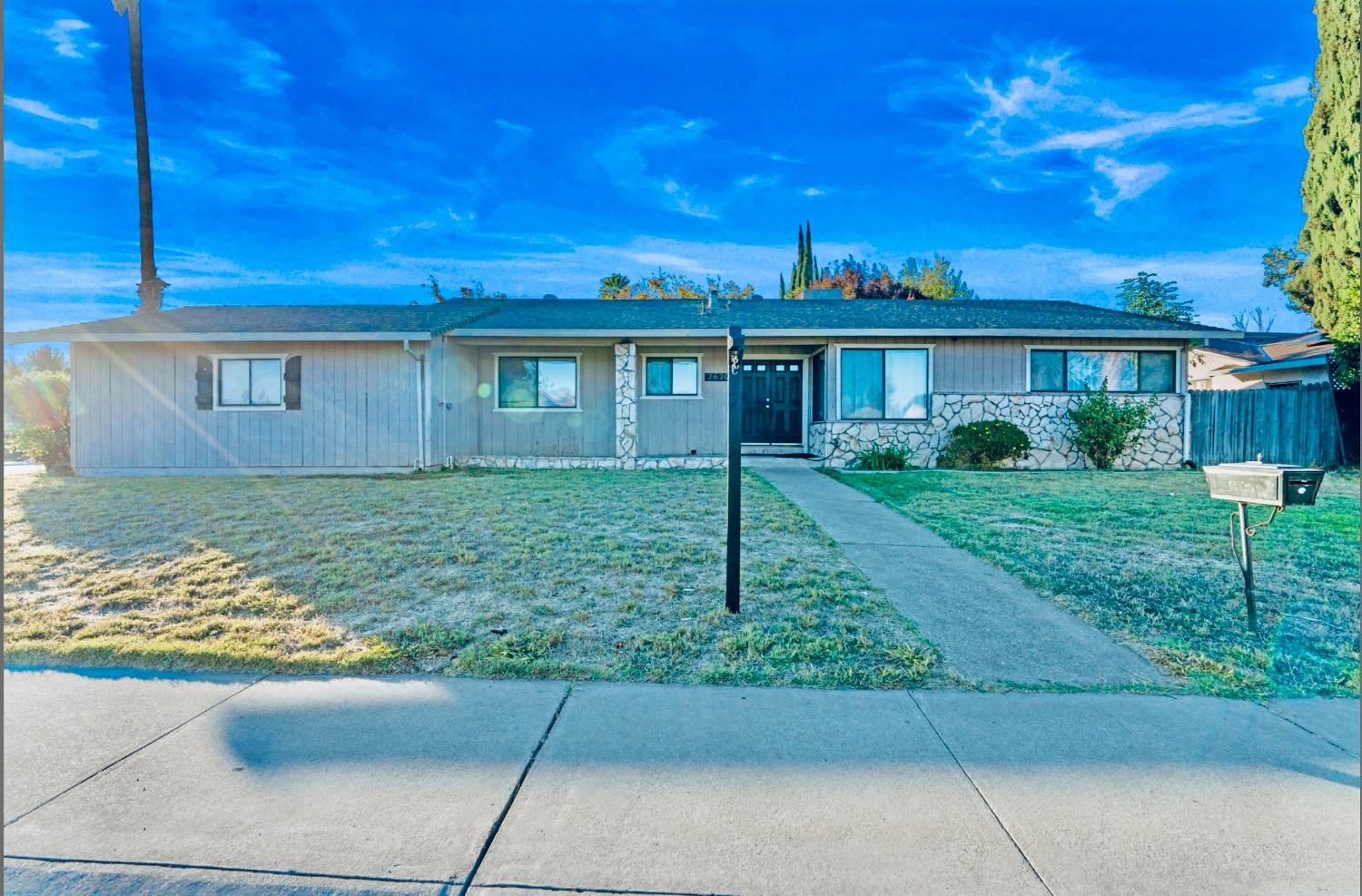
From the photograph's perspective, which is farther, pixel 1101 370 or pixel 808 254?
pixel 808 254

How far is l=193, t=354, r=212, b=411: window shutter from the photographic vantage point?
12453 mm

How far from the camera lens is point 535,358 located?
1391 cm

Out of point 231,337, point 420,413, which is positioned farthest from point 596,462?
point 231,337

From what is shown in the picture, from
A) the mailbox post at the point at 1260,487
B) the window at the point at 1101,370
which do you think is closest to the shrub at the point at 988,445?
the window at the point at 1101,370

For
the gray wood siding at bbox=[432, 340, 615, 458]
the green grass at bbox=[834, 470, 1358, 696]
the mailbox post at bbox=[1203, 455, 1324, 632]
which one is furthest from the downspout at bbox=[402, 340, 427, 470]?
the mailbox post at bbox=[1203, 455, 1324, 632]

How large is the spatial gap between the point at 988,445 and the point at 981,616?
30.3 ft

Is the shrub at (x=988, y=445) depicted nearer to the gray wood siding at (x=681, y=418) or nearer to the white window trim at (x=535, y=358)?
the gray wood siding at (x=681, y=418)

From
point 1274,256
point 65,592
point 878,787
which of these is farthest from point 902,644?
point 1274,256

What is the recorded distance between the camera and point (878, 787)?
2.43 m

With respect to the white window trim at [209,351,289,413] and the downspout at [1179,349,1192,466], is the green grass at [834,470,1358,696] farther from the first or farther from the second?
the white window trim at [209,351,289,413]

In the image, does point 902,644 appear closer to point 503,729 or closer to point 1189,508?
point 503,729

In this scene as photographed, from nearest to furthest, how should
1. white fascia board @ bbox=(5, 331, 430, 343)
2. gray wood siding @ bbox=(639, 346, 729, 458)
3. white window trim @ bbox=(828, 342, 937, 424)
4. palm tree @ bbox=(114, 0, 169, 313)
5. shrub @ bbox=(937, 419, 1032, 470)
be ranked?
white fascia board @ bbox=(5, 331, 430, 343)
shrub @ bbox=(937, 419, 1032, 470)
white window trim @ bbox=(828, 342, 937, 424)
gray wood siding @ bbox=(639, 346, 729, 458)
palm tree @ bbox=(114, 0, 169, 313)

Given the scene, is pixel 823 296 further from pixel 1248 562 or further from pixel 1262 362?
pixel 1248 562

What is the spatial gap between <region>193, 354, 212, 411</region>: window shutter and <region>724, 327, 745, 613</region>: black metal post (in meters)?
12.3
